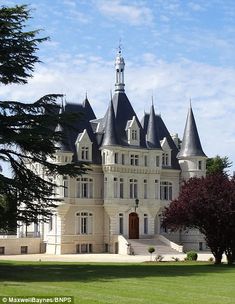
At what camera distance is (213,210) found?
1214 inches

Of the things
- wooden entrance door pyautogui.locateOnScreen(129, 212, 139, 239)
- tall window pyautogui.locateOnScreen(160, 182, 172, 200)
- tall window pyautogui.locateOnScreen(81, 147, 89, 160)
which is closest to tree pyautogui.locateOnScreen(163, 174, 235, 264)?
tall window pyautogui.locateOnScreen(81, 147, 89, 160)

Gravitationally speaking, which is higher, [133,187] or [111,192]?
[133,187]

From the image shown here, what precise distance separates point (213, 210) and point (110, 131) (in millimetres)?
21910

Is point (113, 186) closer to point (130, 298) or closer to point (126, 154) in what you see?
point (126, 154)

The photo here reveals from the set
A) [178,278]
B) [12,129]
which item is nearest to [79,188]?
[12,129]

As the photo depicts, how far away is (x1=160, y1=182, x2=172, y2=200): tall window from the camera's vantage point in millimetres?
56500

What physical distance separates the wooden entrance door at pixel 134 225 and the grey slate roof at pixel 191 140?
8.29 metres

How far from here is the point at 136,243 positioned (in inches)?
1951

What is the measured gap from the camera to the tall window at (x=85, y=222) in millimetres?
50978

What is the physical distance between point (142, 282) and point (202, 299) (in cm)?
457

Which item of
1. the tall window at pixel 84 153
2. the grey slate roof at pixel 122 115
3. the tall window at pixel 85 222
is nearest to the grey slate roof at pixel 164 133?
the grey slate roof at pixel 122 115

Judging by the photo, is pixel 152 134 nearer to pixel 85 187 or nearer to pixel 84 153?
pixel 84 153

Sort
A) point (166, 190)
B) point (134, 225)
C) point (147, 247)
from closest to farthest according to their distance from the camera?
point (147, 247) → point (134, 225) → point (166, 190)

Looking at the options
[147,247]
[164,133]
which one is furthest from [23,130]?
[164,133]
